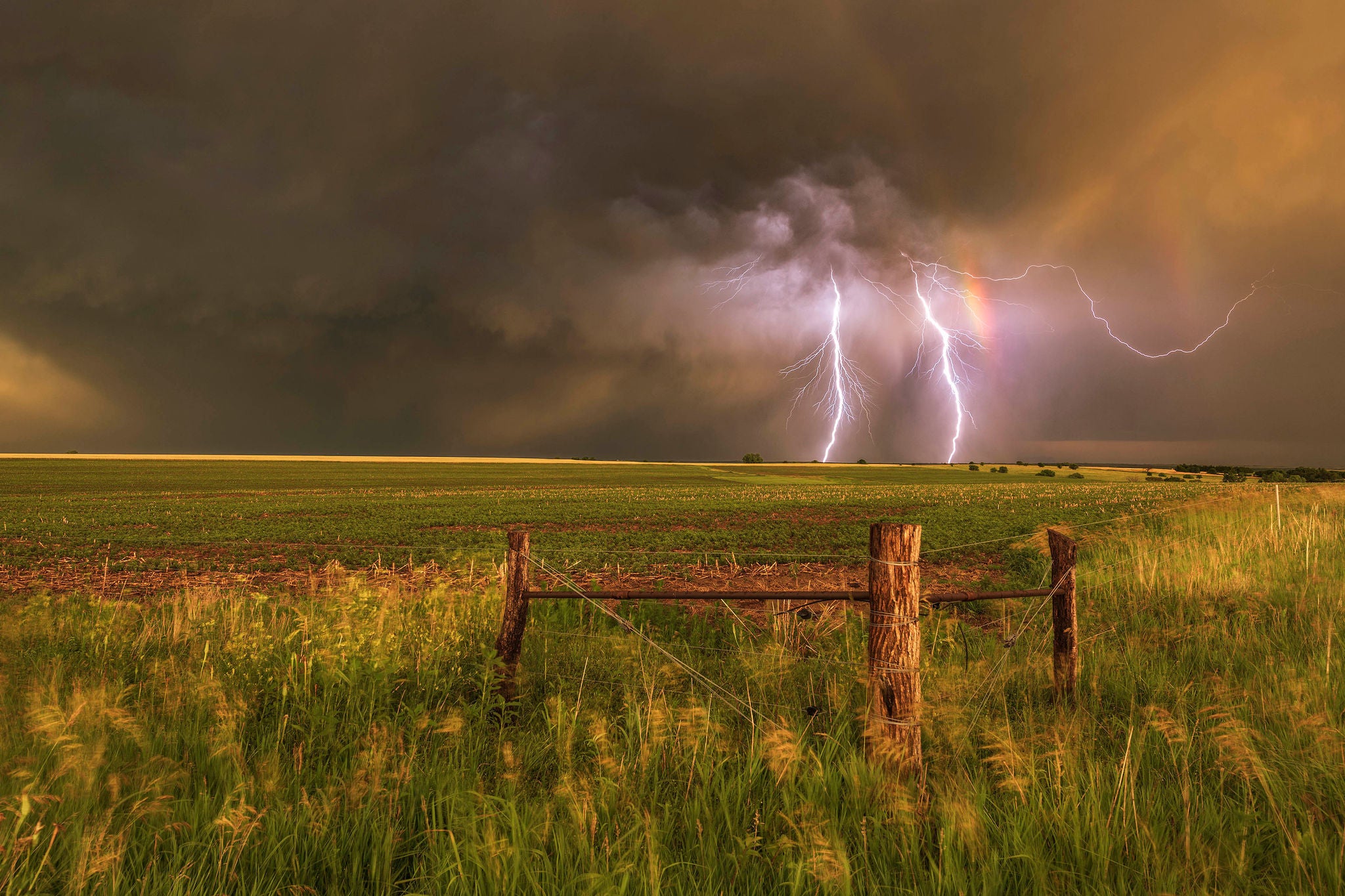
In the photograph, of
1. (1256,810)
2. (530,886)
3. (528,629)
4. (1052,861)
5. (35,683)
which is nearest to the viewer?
(530,886)

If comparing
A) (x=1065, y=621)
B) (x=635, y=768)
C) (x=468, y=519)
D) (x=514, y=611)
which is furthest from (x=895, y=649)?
(x=468, y=519)

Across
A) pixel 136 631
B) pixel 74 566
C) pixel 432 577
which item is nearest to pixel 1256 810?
pixel 136 631

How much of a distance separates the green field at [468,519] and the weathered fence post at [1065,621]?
7.00ft

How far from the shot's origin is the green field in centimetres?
1914

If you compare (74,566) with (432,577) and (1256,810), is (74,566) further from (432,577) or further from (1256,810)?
(1256,810)

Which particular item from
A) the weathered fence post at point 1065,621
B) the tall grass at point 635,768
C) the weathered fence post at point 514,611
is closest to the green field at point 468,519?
the weathered fence post at point 1065,621

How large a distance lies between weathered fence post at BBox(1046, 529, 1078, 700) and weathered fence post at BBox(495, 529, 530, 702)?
4690 mm

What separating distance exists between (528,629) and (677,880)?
4.60m

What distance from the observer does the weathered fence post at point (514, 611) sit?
533cm

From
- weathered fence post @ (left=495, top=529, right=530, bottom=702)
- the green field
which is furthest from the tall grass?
the green field

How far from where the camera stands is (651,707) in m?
4.16

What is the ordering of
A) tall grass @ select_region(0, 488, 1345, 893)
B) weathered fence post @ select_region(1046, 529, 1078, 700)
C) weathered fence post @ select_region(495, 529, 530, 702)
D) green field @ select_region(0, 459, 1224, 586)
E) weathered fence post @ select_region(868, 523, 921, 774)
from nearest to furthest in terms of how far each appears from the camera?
tall grass @ select_region(0, 488, 1345, 893), weathered fence post @ select_region(868, 523, 921, 774), weathered fence post @ select_region(1046, 529, 1078, 700), weathered fence post @ select_region(495, 529, 530, 702), green field @ select_region(0, 459, 1224, 586)

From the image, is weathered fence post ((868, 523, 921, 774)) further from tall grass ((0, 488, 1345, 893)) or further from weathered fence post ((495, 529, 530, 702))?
weathered fence post ((495, 529, 530, 702))

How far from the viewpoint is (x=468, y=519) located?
31.9 meters
